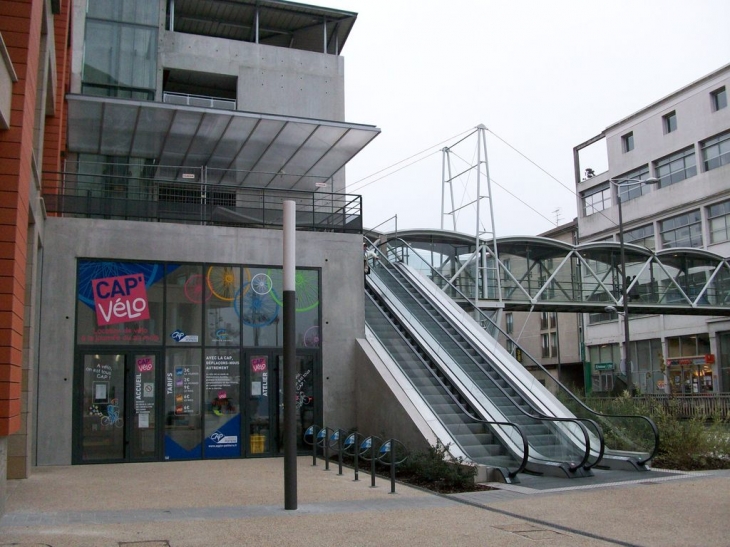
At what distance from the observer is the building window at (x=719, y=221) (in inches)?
2099

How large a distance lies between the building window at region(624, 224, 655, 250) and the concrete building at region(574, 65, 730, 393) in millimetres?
80

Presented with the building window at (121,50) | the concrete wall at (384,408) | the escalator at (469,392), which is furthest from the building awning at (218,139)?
the concrete wall at (384,408)

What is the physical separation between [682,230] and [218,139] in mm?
43738

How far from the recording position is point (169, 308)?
729 inches

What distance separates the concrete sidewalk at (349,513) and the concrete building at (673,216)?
120 feet

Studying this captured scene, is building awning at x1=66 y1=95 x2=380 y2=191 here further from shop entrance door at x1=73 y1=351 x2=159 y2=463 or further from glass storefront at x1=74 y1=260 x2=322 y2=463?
shop entrance door at x1=73 y1=351 x2=159 y2=463

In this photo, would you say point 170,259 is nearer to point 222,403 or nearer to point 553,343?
point 222,403

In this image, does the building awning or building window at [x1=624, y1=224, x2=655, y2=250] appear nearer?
the building awning

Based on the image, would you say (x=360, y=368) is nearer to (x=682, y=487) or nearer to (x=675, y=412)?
(x=675, y=412)

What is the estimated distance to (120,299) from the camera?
59.3ft

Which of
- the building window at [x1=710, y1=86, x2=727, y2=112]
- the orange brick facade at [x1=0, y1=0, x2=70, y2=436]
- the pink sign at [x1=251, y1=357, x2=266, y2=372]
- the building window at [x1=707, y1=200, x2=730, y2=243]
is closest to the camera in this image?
the orange brick facade at [x1=0, y1=0, x2=70, y2=436]

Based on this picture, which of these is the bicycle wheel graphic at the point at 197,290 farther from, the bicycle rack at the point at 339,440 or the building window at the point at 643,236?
the building window at the point at 643,236

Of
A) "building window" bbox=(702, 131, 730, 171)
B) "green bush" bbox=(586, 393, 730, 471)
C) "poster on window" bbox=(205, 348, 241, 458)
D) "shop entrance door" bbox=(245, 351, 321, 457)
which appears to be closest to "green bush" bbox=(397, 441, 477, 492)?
"green bush" bbox=(586, 393, 730, 471)

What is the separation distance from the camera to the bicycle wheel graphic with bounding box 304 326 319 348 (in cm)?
1977
